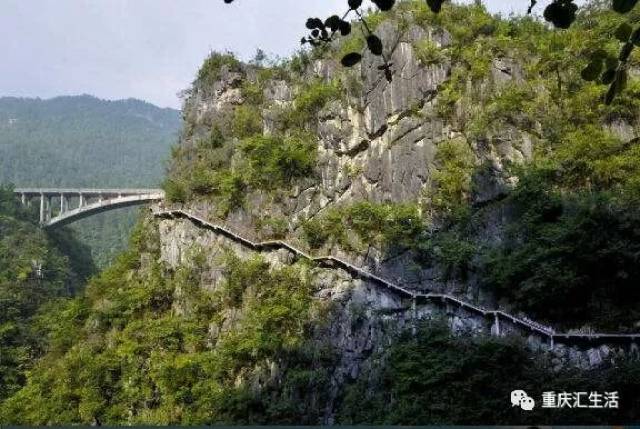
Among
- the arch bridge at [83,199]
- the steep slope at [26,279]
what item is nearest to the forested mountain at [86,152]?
the arch bridge at [83,199]

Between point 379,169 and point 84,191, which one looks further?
point 84,191

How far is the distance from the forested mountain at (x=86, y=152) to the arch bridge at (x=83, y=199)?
12.9 ft

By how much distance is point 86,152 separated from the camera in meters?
89.0

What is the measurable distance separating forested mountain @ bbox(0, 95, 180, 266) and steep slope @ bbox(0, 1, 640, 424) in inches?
797

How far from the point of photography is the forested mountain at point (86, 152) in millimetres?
55375

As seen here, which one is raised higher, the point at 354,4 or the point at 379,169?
the point at 379,169

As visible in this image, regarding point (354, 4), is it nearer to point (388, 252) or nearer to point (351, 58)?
point (351, 58)

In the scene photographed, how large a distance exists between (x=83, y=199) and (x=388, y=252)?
80.1ft

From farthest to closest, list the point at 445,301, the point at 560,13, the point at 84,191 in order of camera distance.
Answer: the point at 84,191
the point at 445,301
the point at 560,13

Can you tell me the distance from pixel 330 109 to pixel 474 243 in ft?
18.5

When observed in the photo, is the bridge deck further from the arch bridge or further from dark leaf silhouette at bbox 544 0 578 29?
dark leaf silhouette at bbox 544 0 578 29

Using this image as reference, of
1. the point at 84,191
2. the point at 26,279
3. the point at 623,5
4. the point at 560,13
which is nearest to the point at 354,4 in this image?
the point at 560,13

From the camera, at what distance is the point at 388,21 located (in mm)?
15828

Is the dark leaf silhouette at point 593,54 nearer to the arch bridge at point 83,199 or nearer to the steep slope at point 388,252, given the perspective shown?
the steep slope at point 388,252
